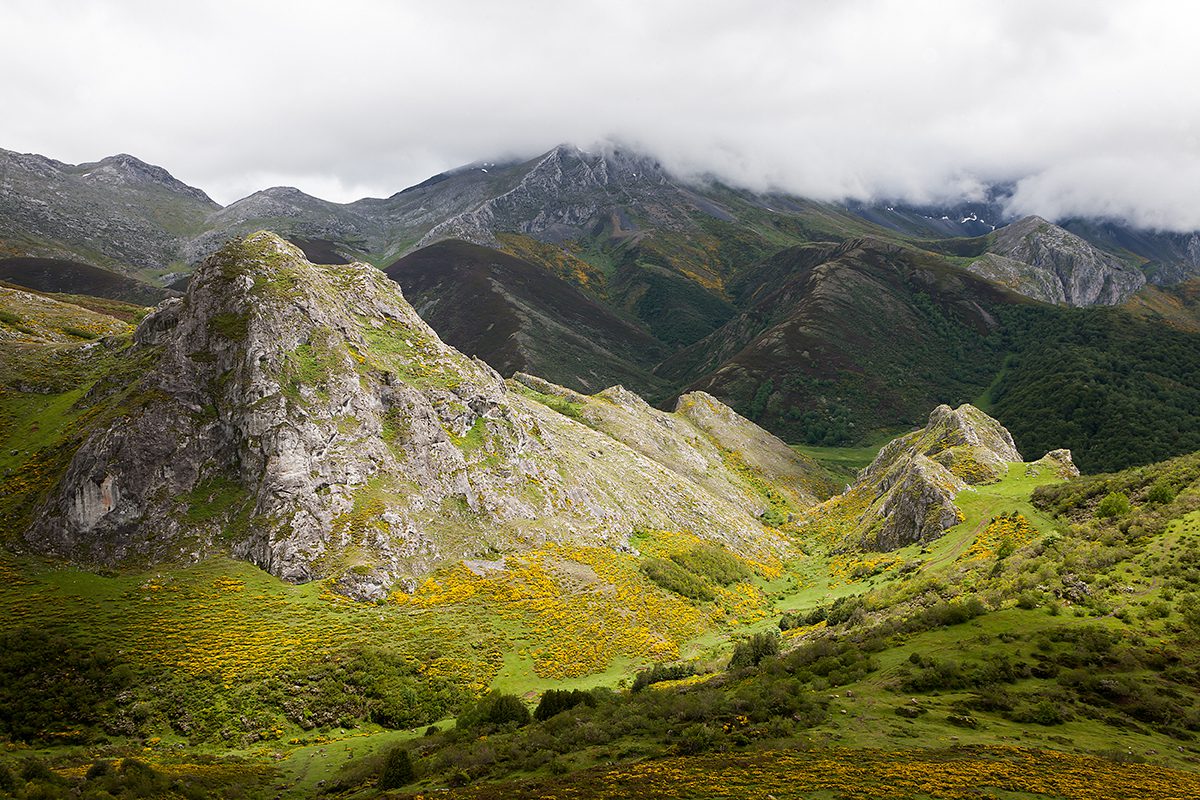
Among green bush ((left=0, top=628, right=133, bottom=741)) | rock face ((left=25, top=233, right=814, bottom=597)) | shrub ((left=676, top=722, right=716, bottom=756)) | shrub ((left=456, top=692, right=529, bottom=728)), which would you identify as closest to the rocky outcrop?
rock face ((left=25, top=233, right=814, bottom=597))

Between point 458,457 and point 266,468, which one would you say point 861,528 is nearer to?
point 458,457

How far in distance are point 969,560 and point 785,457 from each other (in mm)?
98577

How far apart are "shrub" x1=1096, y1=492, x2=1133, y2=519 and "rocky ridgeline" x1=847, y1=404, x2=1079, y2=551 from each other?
52.0 ft

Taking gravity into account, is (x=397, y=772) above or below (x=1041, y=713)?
below

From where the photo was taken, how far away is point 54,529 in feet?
143

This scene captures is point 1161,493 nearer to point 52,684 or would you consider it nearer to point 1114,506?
point 1114,506

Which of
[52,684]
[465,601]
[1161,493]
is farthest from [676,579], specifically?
[52,684]

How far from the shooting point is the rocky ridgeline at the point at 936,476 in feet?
224

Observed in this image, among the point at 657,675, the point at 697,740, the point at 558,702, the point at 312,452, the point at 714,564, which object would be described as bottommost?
the point at 657,675

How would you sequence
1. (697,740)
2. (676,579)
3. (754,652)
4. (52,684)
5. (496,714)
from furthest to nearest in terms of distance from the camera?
1. (676,579)
2. (754,652)
3. (496,714)
4. (52,684)
5. (697,740)

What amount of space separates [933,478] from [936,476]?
1190 mm

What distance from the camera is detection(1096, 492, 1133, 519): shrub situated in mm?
46581

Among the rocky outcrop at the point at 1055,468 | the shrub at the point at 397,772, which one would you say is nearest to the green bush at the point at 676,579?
the shrub at the point at 397,772

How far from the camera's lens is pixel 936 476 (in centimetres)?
7156
